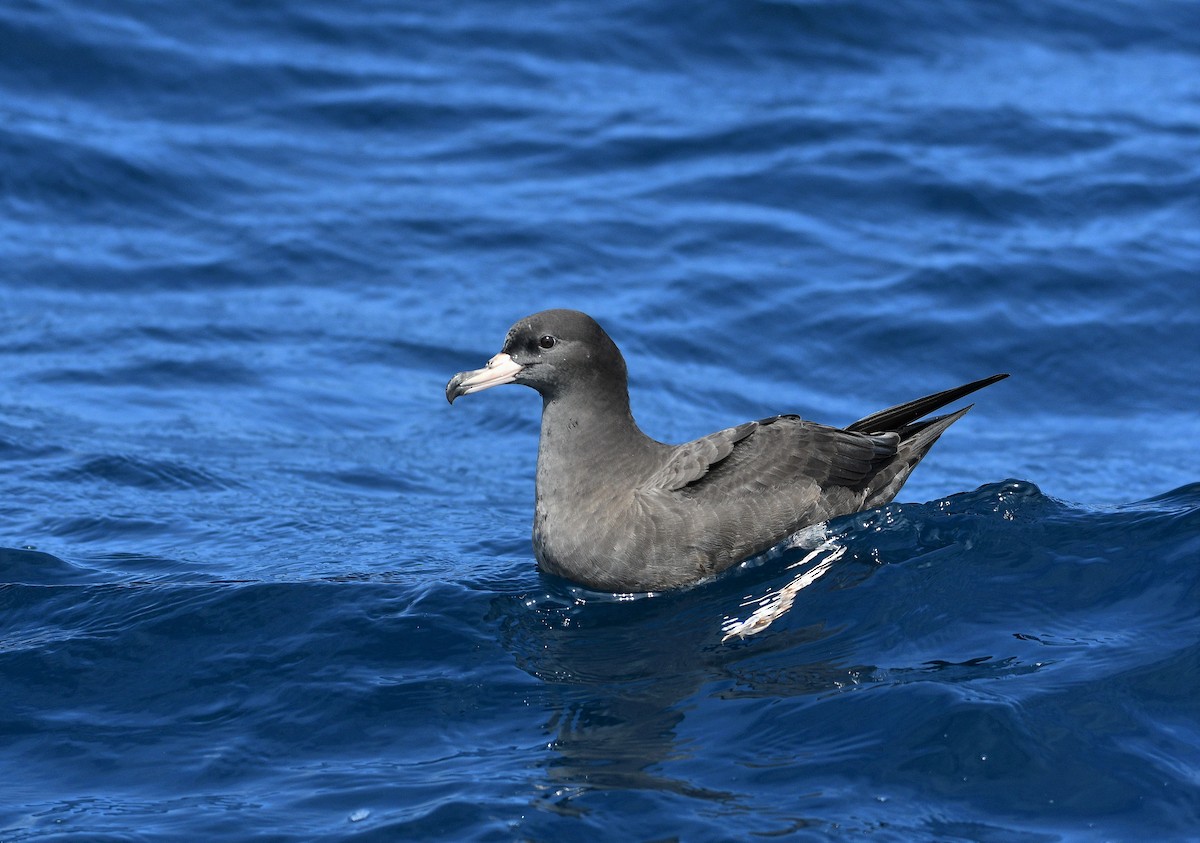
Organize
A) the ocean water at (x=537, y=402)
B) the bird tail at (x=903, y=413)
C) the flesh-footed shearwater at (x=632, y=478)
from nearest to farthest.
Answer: the ocean water at (x=537, y=402), the flesh-footed shearwater at (x=632, y=478), the bird tail at (x=903, y=413)

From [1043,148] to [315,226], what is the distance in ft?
24.4

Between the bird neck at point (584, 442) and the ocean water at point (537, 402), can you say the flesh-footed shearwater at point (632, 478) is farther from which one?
the ocean water at point (537, 402)

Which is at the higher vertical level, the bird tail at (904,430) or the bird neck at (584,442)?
the bird neck at (584,442)

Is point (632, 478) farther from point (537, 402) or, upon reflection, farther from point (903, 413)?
point (537, 402)

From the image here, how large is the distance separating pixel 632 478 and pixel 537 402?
4.78 metres

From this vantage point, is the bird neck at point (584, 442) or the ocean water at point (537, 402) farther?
the bird neck at point (584, 442)

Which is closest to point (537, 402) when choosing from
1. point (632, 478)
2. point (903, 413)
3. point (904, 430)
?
point (904, 430)

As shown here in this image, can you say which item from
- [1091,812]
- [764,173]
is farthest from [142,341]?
[1091,812]

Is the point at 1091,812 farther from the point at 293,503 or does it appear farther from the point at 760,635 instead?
the point at 293,503

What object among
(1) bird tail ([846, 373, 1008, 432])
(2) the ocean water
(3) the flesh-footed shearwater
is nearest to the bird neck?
(3) the flesh-footed shearwater

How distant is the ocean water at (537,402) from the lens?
579 cm

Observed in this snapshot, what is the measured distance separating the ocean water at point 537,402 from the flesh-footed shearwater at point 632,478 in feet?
0.61

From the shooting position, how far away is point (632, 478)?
755 cm

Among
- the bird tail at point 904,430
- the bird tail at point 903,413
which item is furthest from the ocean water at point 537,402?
the bird tail at point 903,413
